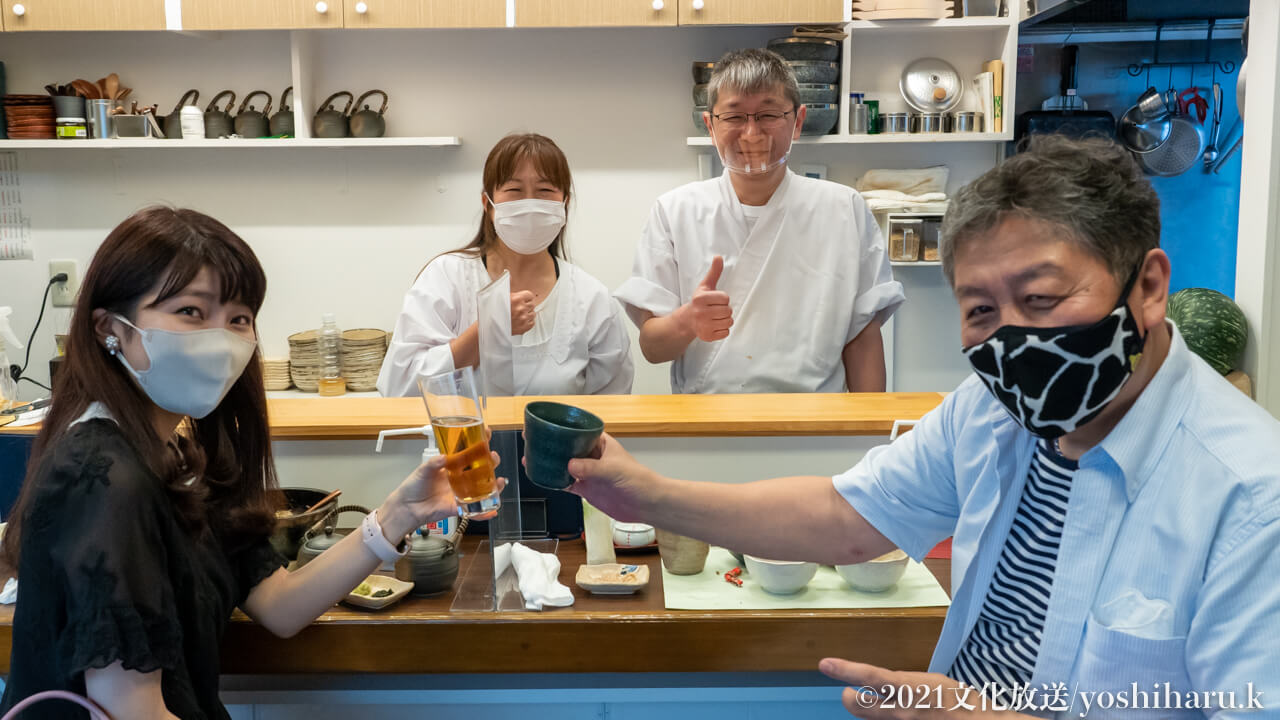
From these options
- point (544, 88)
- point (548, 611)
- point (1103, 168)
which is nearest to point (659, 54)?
point (544, 88)

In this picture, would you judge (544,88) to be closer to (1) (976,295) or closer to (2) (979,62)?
(2) (979,62)

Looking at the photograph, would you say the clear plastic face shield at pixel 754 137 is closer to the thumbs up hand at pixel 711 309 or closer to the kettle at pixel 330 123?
the thumbs up hand at pixel 711 309

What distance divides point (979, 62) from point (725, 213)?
175cm

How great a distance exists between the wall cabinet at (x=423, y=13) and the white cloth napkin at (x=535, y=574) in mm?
2522

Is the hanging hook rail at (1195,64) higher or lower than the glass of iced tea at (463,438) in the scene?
higher

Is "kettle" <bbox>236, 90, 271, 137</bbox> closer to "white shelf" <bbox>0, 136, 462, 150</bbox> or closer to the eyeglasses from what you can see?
"white shelf" <bbox>0, 136, 462, 150</bbox>

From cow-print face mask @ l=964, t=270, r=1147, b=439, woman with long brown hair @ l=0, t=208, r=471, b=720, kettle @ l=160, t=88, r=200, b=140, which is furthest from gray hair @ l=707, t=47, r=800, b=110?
kettle @ l=160, t=88, r=200, b=140

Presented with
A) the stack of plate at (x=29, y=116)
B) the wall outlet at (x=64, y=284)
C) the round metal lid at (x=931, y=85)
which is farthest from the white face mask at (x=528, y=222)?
the wall outlet at (x=64, y=284)

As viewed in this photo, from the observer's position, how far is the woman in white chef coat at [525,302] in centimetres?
259

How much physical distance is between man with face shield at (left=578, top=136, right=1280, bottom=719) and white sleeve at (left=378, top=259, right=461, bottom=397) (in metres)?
1.74

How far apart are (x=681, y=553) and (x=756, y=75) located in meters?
1.36

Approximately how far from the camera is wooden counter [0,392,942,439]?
1957mm

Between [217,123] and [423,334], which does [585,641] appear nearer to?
[423,334]

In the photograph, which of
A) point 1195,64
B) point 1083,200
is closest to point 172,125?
point 1083,200
